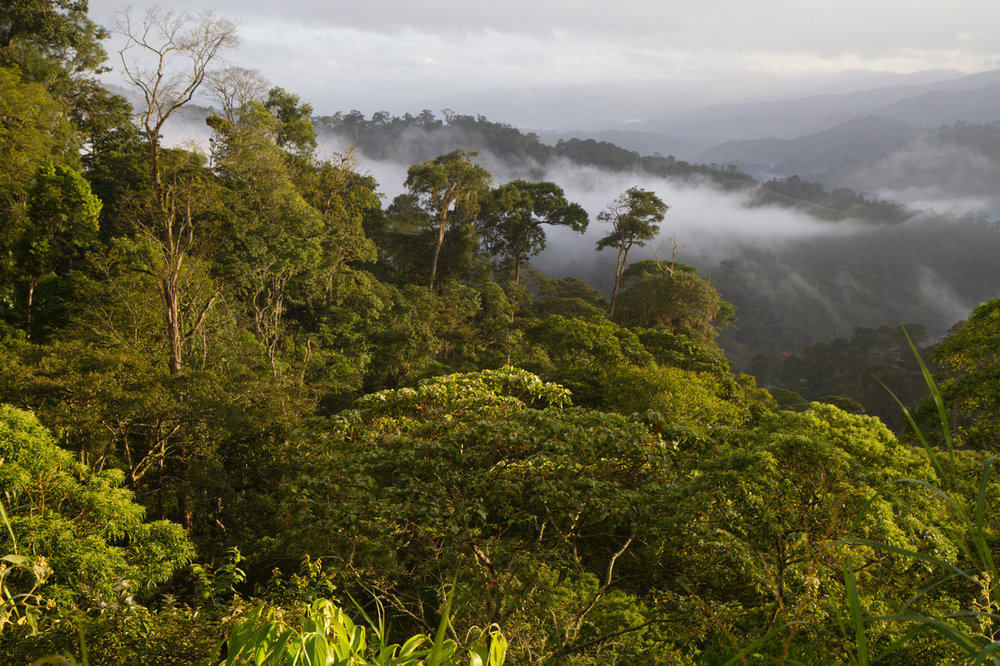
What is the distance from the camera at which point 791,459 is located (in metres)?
4.63

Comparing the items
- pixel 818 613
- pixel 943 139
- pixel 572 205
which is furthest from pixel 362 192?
pixel 943 139

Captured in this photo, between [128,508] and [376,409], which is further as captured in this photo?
[376,409]

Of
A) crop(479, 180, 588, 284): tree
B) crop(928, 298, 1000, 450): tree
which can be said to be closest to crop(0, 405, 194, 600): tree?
crop(928, 298, 1000, 450): tree

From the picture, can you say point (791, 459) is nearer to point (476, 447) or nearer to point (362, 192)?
point (476, 447)

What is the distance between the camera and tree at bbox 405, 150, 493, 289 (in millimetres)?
23375

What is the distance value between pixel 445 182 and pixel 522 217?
750cm

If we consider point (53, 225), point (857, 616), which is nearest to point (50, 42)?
point (53, 225)

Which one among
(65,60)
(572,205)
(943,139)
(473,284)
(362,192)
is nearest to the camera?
(65,60)

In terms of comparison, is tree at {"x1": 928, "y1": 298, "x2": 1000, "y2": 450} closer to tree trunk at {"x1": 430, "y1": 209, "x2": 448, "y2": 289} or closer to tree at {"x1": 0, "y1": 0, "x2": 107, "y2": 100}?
tree trunk at {"x1": 430, "y1": 209, "x2": 448, "y2": 289}

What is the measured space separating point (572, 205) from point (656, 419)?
2607 centimetres

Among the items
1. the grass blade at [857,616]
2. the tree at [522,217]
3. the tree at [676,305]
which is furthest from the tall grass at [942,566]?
the tree at [522,217]

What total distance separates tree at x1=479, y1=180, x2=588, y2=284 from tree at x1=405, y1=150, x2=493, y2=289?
4.08 meters

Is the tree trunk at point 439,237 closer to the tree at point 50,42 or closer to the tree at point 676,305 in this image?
the tree at point 676,305

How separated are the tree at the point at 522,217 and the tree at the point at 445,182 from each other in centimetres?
408
